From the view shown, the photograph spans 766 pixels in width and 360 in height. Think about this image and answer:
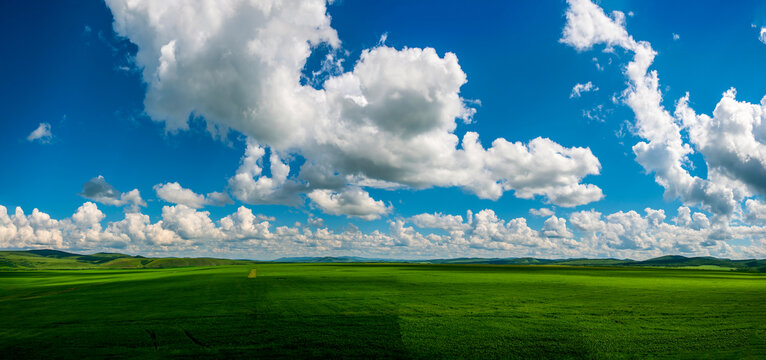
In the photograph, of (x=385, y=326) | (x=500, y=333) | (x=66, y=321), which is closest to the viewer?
(x=500, y=333)

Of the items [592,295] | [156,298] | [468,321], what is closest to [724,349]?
[468,321]

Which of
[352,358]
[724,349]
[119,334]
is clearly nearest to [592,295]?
[724,349]

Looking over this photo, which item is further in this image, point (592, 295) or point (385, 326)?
point (592, 295)

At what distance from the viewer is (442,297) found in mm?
38812

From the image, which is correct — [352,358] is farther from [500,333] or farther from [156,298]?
[156,298]

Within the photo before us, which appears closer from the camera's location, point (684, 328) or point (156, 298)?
point (684, 328)

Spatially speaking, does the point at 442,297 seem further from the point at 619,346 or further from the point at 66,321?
the point at 66,321

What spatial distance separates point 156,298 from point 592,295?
51504mm

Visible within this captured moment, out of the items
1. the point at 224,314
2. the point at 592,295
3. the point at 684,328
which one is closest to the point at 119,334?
the point at 224,314

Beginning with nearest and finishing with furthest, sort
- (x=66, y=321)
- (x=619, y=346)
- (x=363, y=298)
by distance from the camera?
1. (x=619, y=346)
2. (x=66, y=321)
3. (x=363, y=298)

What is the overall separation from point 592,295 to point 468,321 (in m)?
24.1

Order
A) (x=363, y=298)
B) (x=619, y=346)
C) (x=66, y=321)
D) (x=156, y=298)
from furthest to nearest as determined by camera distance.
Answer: (x=156, y=298), (x=363, y=298), (x=66, y=321), (x=619, y=346)

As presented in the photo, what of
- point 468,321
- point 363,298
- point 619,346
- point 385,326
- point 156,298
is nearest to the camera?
point 619,346

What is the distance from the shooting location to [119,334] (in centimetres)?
2300
